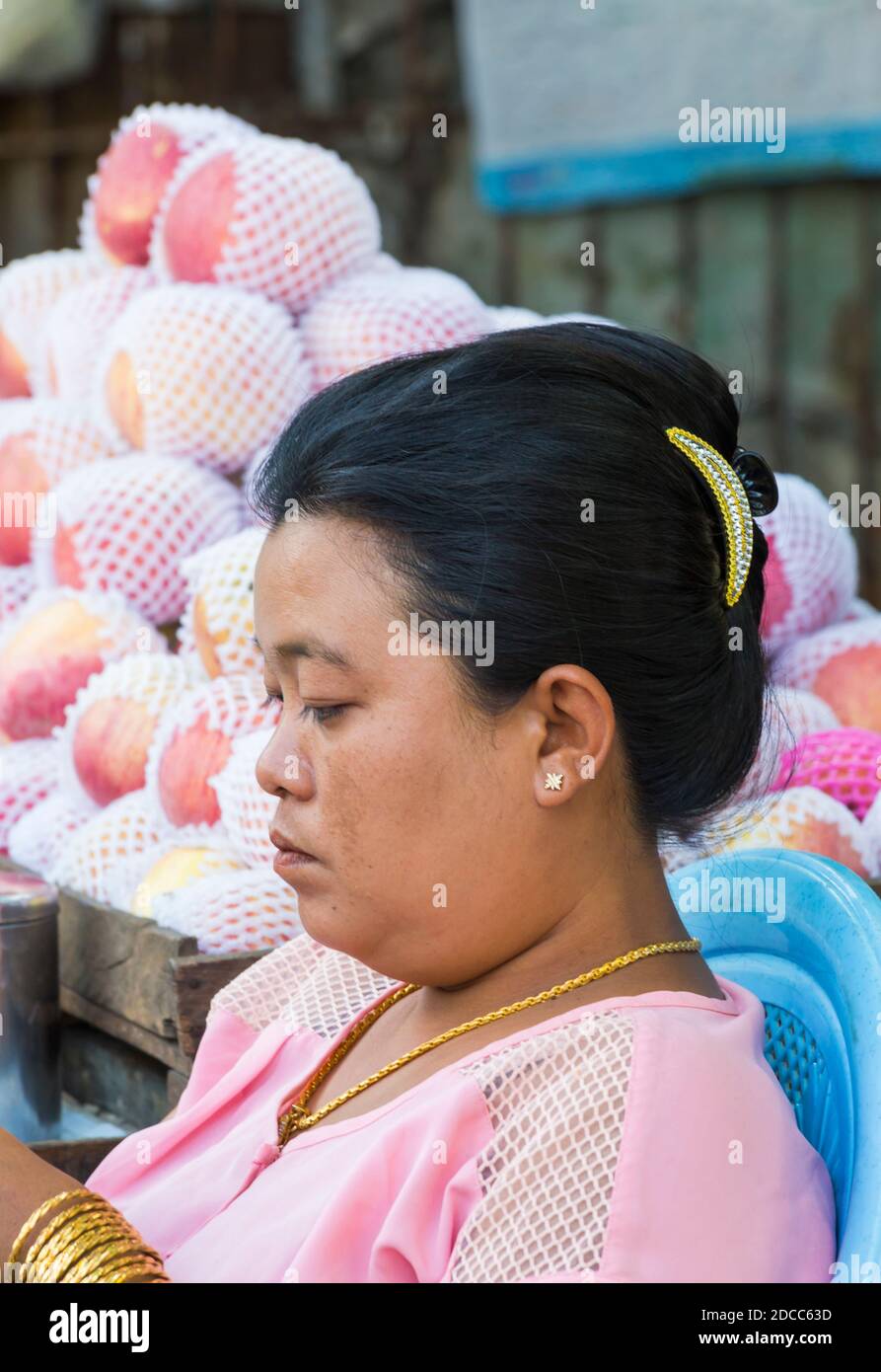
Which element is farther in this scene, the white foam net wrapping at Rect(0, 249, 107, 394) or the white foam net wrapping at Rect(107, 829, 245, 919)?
the white foam net wrapping at Rect(0, 249, 107, 394)

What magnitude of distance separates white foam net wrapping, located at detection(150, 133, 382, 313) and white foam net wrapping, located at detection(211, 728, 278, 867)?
0.88 m

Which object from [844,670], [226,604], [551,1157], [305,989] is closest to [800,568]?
[844,670]

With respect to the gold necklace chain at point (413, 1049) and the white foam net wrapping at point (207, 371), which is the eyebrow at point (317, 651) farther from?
the white foam net wrapping at point (207, 371)

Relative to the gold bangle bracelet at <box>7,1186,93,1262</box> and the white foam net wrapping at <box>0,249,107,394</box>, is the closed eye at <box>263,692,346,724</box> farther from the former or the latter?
the white foam net wrapping at <box>0,249,107,394</box>

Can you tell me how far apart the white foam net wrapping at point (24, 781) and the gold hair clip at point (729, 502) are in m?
1.61

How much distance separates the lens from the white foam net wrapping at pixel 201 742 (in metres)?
2.24

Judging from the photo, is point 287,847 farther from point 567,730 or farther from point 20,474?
point 20,474

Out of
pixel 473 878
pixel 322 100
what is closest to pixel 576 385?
pixel 473 878

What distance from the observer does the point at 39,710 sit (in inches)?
105

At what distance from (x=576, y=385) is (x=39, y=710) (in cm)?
162

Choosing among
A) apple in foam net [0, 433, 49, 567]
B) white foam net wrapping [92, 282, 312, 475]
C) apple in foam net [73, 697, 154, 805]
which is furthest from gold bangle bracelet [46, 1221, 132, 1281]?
apple in foam net [0, 433, 49, 567]

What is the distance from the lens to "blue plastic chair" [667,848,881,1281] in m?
1.19

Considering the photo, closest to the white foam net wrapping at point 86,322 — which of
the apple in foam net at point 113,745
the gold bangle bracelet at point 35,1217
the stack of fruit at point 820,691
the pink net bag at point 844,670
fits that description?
the apple in foam net at point 113,745
